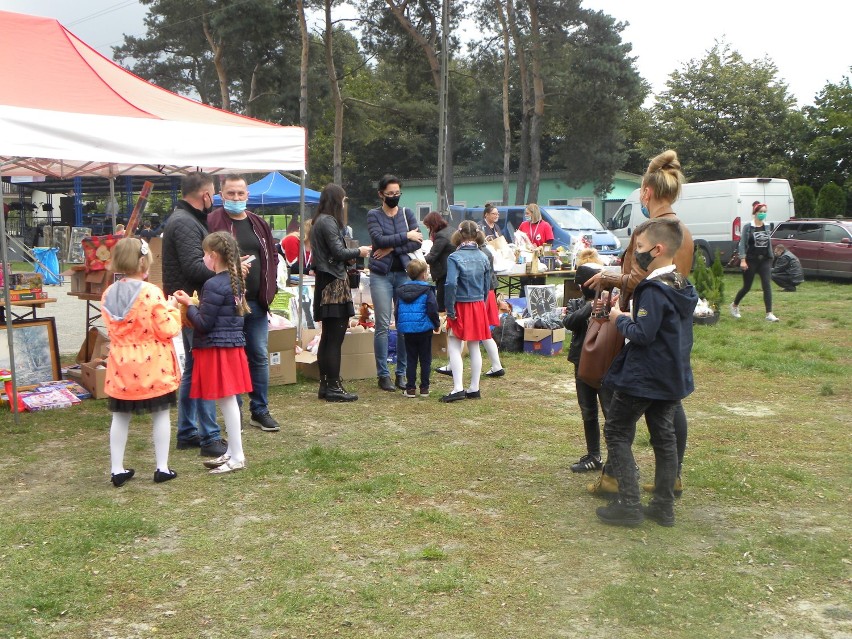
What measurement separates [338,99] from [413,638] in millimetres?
27605

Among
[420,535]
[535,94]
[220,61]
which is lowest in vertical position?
[420,535]

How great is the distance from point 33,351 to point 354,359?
9.70 feet

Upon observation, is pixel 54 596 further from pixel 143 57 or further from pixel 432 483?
pixel 143 57

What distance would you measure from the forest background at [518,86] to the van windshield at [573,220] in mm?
6886

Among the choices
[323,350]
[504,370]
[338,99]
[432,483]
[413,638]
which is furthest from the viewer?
[338,99]

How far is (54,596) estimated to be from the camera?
3.31m

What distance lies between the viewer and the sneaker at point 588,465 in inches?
198

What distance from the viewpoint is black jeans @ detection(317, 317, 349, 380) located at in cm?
686

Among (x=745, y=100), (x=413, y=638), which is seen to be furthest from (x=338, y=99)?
(x=413, y=638)

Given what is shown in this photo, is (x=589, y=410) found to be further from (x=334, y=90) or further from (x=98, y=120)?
(x=334, y=90)

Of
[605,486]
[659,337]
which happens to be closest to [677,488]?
[605,486]

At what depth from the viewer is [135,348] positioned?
4.69 m

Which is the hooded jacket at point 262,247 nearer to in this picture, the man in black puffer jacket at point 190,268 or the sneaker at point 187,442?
the man in black puffer jacket at point 190,268

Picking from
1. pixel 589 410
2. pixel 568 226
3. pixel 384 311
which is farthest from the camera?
pixel 568 226
